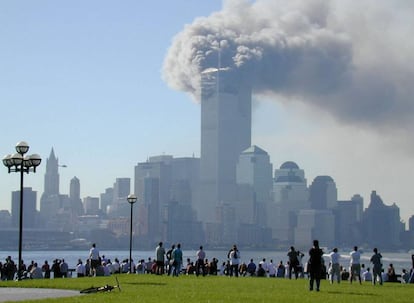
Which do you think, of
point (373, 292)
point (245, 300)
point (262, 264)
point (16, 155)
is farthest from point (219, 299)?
point (262, 264)

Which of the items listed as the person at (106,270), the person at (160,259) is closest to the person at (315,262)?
the person at (160,259)

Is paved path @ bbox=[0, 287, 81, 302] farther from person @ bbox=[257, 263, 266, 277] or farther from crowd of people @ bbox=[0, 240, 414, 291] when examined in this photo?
person @ bbox=[257, 263, 266, 277]

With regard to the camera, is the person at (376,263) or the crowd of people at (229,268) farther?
the crowd of people at (229,268)

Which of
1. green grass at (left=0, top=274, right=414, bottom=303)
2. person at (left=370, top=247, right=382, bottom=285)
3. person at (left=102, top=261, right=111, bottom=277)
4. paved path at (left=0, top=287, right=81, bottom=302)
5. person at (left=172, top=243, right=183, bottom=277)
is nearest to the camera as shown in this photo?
green grass at (left=0, top=274, right=414, bottom=303)

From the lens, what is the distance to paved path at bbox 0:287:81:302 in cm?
2513

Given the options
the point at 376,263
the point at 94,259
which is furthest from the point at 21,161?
the point at 376,263

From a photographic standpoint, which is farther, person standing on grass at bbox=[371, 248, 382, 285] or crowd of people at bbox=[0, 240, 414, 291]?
crowd of people at bbox=[0, 240, 414, 291]

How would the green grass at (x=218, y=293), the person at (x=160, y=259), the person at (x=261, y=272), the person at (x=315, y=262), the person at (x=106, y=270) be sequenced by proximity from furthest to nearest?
the person at (x=261, y=272) < the person at (x=160, y=259) < the person at (x=106, y=270) < the person at (x=315, y=262) < the green grass at (x=218, y=293)

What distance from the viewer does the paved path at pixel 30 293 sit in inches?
989

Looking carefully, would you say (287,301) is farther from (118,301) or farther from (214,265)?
(214,265)

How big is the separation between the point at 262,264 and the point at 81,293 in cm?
2189

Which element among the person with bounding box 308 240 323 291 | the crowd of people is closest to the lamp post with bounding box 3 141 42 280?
the crowd of people

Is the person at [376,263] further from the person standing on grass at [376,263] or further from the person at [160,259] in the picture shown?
the person at [160,259]

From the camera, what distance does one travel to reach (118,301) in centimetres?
2352
